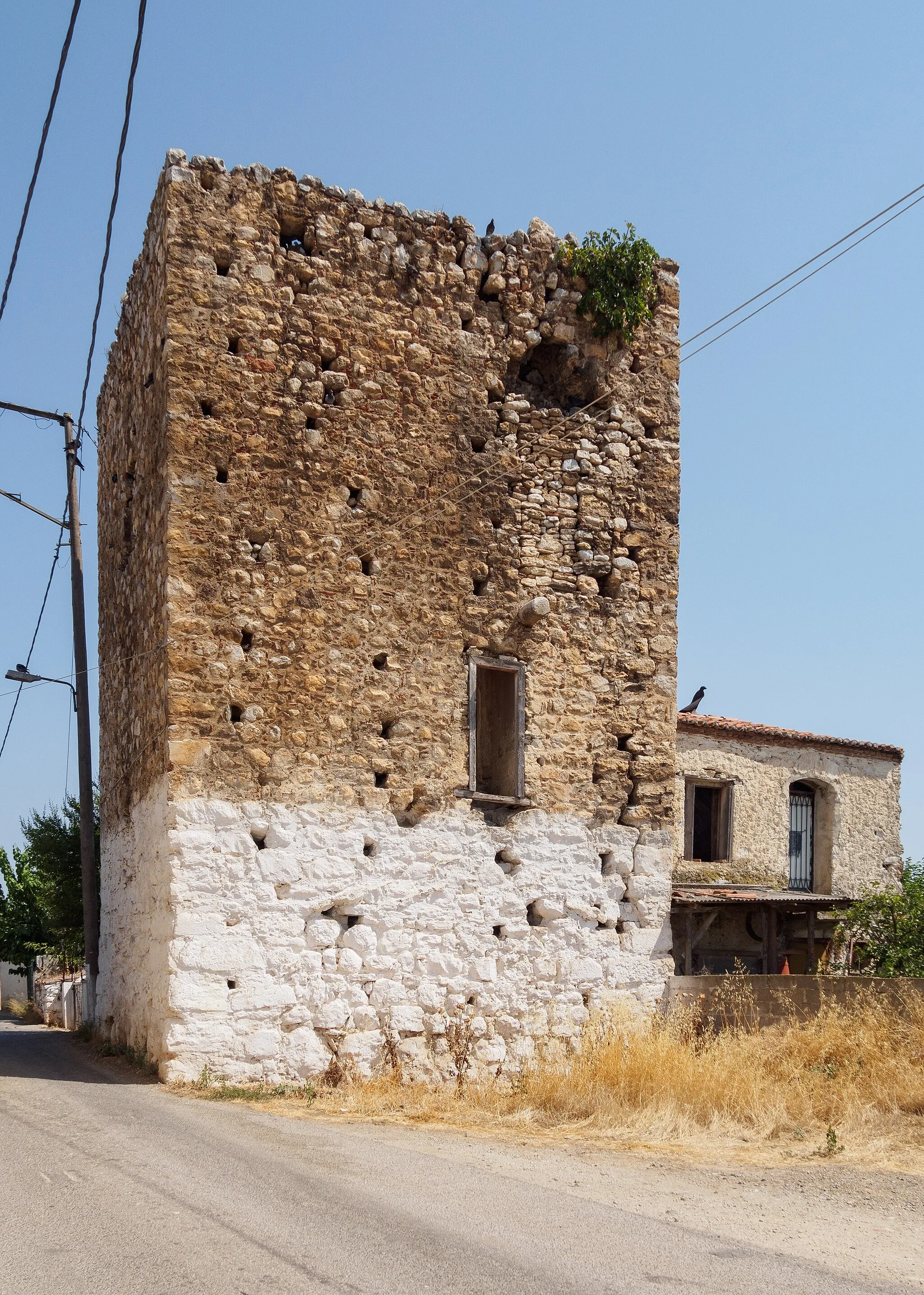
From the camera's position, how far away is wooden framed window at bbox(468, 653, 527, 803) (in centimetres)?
1234

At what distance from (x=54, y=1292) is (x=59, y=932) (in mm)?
19012

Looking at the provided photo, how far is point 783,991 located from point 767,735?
8992mm

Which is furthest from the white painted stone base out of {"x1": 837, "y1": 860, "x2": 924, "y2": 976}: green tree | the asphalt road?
{"x1": 837, "y1": 860, "x2": 924, "y2": 976}: green tree

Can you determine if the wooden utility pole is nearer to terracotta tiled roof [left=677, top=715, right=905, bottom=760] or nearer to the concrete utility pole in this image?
the concrete utility pole

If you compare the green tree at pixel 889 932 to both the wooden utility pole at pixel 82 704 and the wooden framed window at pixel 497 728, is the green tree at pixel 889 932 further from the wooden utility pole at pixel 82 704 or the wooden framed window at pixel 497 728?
the wooden utility pole at pixel 82 704

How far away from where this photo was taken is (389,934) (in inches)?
455

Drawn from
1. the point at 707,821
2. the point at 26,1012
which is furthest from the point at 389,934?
the point at 26,1012

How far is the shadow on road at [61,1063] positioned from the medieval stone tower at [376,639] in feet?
1.46

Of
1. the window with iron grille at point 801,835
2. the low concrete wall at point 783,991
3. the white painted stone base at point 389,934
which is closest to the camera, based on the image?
the white painted stone base at point 389,934

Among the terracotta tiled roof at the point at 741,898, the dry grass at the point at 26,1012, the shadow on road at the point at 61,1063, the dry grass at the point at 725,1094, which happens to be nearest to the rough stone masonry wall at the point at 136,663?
the shadow on road at the point at 61,1063

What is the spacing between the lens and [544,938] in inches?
486

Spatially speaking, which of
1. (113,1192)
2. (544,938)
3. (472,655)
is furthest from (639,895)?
(113,1192)

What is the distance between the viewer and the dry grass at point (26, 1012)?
26.5 m

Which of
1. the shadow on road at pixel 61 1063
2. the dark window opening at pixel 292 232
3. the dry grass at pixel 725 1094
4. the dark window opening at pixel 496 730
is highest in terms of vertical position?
the dark window opening at pixel 292 232
